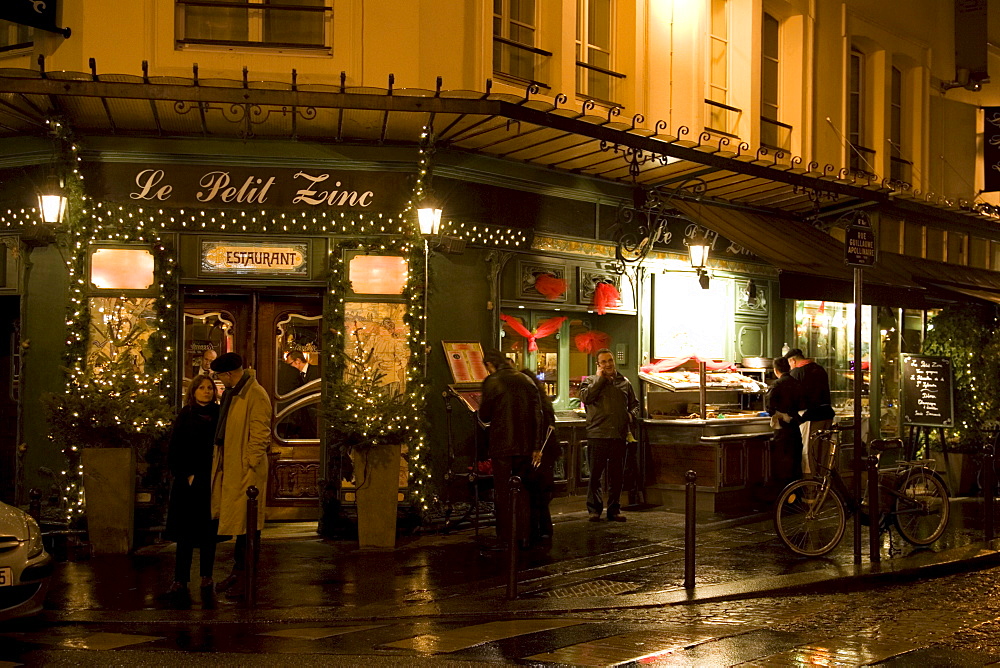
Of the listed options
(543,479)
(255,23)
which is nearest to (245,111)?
(255,23)

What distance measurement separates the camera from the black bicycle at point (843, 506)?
10445 millimetres

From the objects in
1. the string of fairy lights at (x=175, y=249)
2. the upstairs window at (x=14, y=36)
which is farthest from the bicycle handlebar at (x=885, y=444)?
the upstairs window at (x=14, y=36)

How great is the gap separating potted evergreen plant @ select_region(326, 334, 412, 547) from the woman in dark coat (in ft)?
7.65

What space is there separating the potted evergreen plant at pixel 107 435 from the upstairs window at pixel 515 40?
18.1 ft

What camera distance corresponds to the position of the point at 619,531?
39.4 feet

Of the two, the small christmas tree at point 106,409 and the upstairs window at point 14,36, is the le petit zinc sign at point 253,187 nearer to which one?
the small christmas tree at point 106,409

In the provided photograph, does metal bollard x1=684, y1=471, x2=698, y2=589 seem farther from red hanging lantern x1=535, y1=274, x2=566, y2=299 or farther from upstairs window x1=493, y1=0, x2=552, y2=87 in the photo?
upstairs window x1=493, y1=0, x2=552, y2=87

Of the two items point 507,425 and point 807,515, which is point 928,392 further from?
point 507,425

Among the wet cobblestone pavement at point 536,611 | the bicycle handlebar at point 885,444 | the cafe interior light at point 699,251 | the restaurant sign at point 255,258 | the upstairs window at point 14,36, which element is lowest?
the wet cobblestone pavement at point 536,611

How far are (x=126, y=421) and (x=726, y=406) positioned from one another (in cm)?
813

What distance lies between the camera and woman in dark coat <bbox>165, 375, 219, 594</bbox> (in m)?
8.56

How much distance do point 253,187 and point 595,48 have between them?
4938mm

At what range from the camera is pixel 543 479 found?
11.2 meters

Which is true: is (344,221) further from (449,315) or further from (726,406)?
(726,406)
